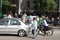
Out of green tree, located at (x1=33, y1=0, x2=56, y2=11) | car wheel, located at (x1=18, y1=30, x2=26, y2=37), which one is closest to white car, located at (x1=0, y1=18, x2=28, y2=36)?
car wheel, located at (x1=18, y1=30, x2=26, y2=37)

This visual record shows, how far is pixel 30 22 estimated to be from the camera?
24.2m

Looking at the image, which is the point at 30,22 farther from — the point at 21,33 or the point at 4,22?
the point at 4,22

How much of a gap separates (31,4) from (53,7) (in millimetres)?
10393

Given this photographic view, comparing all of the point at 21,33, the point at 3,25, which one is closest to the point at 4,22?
the point at 3,25

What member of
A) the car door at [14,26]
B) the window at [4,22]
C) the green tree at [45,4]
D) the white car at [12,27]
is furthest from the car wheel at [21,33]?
the green tree at [45,4]

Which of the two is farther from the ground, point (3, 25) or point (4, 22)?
point (4, 22)

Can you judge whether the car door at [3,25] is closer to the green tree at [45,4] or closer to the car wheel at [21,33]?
the car wheel at [21,33]

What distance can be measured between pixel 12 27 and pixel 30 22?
5672mm

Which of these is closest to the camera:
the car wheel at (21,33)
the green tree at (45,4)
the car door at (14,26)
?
the car door at (14,26)

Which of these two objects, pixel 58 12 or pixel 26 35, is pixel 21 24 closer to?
pixel 26 35

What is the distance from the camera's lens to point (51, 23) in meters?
35.0

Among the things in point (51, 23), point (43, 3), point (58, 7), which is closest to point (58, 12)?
point (58, 7)

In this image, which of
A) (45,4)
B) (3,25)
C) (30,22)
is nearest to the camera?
(3,25)

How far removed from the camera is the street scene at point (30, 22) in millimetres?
18688
